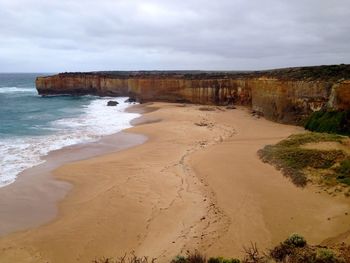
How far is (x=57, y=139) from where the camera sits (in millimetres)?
23141

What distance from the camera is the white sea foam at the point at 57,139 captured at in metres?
17.1

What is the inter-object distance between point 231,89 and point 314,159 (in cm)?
2459

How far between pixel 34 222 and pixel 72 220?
1125mm

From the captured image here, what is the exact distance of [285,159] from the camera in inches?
578

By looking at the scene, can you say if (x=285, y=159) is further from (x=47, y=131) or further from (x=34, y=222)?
(x=47, y=131)

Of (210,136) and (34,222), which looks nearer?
(34,222)

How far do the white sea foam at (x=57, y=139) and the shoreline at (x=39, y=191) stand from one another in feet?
1.97

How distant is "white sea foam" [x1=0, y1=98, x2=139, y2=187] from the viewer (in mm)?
17062

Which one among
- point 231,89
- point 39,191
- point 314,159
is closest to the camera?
point 39,191

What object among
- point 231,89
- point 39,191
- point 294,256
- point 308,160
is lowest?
point 39,191

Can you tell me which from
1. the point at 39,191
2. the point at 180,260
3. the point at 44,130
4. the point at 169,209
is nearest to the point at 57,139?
the point at 44,130

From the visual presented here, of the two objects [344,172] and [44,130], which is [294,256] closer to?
[344,172]

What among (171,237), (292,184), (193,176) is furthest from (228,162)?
(171,237)

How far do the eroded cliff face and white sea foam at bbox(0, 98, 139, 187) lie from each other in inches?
345
